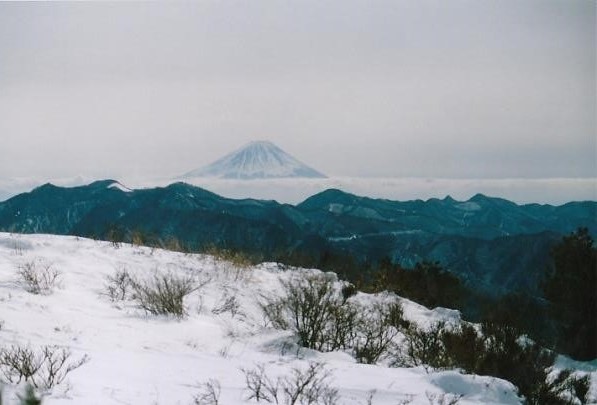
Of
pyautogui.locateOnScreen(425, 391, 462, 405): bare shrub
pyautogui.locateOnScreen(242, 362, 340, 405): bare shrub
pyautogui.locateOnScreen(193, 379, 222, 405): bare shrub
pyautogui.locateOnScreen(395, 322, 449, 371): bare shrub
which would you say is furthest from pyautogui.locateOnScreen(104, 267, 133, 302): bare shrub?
pyautogui.locateOnScreen(425, 391, 462, 405): bare shrub

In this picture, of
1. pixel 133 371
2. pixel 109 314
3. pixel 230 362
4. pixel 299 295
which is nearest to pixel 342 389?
pixel 230 362

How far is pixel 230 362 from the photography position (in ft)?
23.4

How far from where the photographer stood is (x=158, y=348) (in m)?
7.78

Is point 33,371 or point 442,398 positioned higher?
point 33,371

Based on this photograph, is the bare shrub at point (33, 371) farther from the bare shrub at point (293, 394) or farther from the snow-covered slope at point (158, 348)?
the bare shrub at point (293, 394)

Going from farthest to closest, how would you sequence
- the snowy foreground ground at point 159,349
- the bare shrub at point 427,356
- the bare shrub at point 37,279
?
the bare shrub at point 37,279 → the bare shrub at point 427,356 → the snowy foreground ground at point 159,349

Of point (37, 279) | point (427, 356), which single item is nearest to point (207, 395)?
point (427, 356)

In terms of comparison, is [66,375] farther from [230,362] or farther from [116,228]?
[116,228]

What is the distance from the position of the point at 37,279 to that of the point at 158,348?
4.53 m

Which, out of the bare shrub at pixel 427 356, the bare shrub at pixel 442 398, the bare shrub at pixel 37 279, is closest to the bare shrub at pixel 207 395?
the bare shrub at pixel 442 398

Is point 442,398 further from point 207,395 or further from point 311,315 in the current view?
point 311,315

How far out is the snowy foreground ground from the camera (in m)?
5.55

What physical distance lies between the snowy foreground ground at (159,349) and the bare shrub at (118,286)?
11.7 inches

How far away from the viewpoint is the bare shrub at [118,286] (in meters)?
11.1
